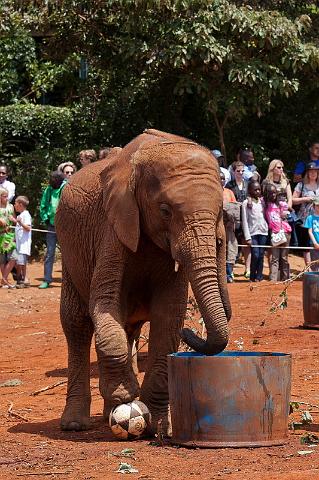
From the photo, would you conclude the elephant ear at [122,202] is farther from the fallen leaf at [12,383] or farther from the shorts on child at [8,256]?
the shorts on child at [8,256]

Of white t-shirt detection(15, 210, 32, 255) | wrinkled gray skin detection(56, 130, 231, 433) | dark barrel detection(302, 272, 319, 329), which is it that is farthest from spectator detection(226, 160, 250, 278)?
wrinkled gray skin detection(56, 130, 231, 433)

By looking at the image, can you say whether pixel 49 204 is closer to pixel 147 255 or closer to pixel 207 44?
pixel 207 44

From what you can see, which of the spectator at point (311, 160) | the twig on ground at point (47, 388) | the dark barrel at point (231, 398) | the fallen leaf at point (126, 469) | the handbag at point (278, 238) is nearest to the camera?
the fallen leaf at point (126, 469)

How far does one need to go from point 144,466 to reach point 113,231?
5.98 feet

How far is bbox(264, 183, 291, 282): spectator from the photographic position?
780 inches

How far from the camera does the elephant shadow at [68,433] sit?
338 inches

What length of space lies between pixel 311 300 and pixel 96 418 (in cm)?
542

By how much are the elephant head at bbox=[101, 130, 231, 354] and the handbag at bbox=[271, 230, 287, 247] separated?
11.2 m

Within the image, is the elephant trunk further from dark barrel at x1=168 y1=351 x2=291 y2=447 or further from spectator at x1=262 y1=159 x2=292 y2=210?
spectator at x1=262 y1=159 x2=292 y2=210

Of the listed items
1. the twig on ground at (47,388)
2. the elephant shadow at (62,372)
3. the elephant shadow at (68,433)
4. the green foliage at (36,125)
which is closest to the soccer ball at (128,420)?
the elephant shadow at (68,433)

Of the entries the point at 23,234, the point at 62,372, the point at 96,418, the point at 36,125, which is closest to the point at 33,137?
the point at 36,125

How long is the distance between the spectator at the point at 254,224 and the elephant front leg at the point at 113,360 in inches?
446

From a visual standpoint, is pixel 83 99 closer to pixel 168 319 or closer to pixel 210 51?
pixel 210 51

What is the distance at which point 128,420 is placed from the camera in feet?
26.7
